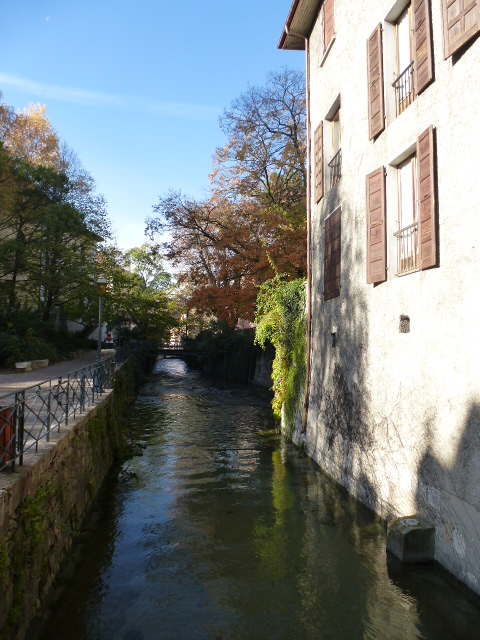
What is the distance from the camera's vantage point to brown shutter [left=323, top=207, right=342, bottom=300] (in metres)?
9.34

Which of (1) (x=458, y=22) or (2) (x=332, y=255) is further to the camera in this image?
(2) (x=332, y=255)

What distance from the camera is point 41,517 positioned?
16.2 ft

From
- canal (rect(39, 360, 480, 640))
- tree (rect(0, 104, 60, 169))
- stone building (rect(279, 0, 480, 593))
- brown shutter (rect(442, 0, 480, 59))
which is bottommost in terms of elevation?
canal (rect(39, 360, 480, 640))

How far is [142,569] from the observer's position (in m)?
6.11

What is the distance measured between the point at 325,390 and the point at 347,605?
16.6 ft

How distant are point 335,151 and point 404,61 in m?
3.03

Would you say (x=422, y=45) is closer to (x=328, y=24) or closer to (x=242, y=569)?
(x=328, y=24)

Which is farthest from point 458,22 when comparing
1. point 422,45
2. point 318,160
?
point 318,160

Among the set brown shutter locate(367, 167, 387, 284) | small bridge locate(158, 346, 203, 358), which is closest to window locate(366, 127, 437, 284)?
brown shutter locate(367, 167, 387, 284)

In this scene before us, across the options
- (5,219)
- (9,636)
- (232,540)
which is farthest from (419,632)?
(5,219)

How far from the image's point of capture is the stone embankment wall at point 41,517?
13.8ft

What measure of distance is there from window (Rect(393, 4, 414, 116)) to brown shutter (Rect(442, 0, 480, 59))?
4.02 feet

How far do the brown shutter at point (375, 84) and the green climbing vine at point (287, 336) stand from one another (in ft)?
18.4

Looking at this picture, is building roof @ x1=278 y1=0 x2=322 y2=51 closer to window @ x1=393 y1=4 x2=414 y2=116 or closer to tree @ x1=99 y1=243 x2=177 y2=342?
window @ x1=393 y1=4 x2=414 y2=116
